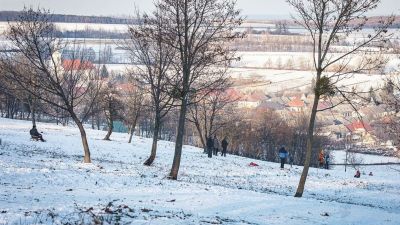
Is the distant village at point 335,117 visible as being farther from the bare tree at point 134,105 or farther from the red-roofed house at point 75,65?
the red-roofed house at point 75,65

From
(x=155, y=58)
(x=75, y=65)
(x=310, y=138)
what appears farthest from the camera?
(x=75, y=65)

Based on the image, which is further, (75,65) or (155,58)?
(75,65)

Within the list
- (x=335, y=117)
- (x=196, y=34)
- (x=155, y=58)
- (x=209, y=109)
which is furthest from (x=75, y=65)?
(x=335, y=117)

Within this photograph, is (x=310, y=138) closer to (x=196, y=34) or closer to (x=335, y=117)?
(x=196, y=34)

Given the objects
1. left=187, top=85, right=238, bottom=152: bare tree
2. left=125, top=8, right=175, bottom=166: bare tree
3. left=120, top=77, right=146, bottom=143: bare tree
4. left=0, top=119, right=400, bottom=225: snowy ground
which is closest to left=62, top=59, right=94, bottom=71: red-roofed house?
left=125, top=8, right=175, bottom=166: bare tree

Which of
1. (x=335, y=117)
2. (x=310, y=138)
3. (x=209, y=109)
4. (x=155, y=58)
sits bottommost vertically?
(x=310, y=138)

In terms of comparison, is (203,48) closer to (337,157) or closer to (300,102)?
(337,157)

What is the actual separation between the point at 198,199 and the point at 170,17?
9026mm

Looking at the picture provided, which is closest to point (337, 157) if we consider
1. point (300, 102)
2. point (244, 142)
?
point (244, 142)

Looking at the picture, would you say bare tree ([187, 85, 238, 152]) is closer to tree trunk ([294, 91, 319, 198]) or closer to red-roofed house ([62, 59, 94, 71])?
red-roofed house ([62, 59, 94, 71])

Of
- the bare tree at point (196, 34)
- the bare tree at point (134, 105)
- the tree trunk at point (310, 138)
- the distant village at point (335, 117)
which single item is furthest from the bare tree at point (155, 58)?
the distant village at point (335, 117)

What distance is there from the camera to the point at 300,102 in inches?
5571

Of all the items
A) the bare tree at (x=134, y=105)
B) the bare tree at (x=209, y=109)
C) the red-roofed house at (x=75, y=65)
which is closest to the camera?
the red-roofed house at (x=75, y=65)

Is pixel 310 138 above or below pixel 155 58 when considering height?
below
